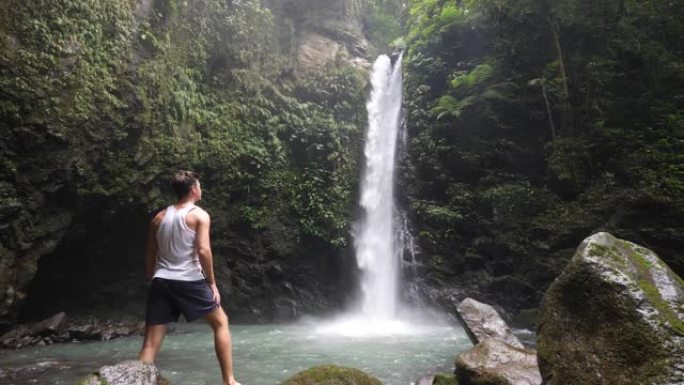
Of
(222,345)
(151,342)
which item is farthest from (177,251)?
(222,345)

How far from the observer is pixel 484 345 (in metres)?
5.49

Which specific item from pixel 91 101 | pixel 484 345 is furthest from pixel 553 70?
pixel 91 101

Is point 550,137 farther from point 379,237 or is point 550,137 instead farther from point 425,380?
point 425,380

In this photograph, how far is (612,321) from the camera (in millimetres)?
3498

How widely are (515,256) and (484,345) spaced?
747 centimetres

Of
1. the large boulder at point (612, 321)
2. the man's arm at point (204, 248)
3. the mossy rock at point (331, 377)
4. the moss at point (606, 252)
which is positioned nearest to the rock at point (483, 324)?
the large boulder at point (612, 321)

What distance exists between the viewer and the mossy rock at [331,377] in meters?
3.99

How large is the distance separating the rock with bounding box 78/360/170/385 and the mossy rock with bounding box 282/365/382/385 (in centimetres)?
116

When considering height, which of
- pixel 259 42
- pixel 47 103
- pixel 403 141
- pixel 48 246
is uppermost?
pixel 259 42

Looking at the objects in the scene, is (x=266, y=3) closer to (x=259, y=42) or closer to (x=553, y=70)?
(x=259, y=42)

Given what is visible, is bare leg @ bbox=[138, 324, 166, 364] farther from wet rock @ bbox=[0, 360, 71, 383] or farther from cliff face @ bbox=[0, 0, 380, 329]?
cliff face @ bbox=[0, 0, 380, 329]

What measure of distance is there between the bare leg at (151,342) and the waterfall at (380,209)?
9.89 meters

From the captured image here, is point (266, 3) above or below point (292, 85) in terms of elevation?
above

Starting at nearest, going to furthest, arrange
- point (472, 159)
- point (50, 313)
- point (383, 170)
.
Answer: point (50, 313) < point (472, 159) < point (383, 170)
